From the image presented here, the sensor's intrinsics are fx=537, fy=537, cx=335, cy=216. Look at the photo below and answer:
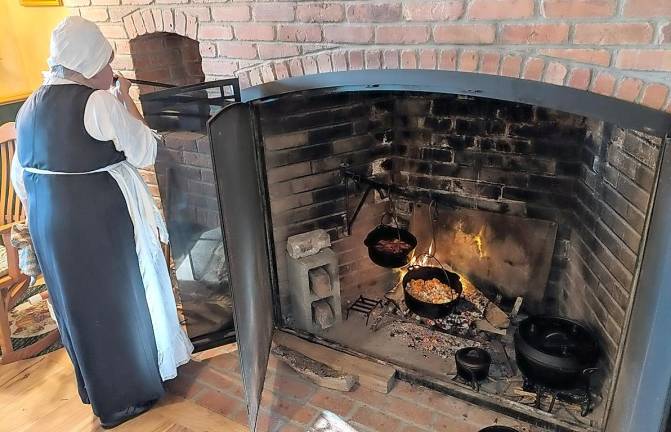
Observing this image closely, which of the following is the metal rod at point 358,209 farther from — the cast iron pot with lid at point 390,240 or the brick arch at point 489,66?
the brick arch at point 489,66

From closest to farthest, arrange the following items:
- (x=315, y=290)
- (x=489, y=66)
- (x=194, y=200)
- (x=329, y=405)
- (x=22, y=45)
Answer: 1. (x=489, y=66)
2. (x=329, y=405)
3. (x=194, y=200)
4. (x=315, y=290)
5. (x=22, y=45)

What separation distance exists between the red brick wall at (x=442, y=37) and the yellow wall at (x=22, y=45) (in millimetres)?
1143

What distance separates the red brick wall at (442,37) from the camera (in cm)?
134

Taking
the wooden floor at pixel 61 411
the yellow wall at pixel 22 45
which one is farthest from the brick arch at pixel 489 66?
the yellow wall at pixel 22 45

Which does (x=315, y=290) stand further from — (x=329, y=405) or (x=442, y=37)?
(x=442, y=37)

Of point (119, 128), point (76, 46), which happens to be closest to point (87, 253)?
point (119, 128)

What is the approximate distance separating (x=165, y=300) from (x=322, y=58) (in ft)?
3.63

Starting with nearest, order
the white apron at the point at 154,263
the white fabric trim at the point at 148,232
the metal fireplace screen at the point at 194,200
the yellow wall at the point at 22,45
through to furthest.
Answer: the white fabric trim at the point at 148,232, the white apron at the point at 154,263, the metal fireplace screen at the point at 194,200, the yellow wall at the point at 22,45

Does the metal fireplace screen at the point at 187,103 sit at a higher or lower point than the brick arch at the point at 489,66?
lower

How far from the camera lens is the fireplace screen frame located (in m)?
1.43

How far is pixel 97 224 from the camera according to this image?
1.87 metres

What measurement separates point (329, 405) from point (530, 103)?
1.34 meters

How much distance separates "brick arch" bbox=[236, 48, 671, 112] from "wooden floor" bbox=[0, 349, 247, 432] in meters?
1.34

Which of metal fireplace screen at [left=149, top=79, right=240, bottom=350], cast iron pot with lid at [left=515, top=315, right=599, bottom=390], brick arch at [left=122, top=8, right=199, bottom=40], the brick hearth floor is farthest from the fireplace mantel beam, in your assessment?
the brick hearth floor
